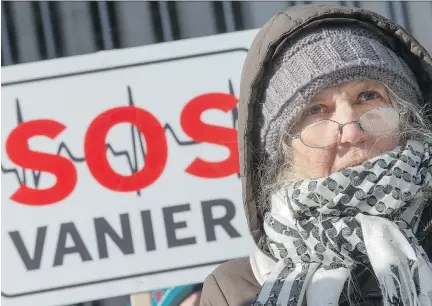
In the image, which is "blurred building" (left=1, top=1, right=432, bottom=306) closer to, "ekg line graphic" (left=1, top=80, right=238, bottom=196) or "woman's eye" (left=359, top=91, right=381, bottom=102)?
"ekg line graphic" (left=1, top=80, right=238, bottom=196)

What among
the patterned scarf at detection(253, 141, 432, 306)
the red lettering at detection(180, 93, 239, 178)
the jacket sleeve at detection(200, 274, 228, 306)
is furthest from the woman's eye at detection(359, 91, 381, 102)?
the red lettering at detection(180, 93, 239, 178)

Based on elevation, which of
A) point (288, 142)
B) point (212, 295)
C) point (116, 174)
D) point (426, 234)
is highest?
point (288, 142)

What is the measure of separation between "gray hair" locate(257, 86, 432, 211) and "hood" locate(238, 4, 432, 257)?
3 centimetres

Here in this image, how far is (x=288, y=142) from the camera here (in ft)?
5.25

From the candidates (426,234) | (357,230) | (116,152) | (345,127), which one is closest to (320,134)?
(345,127)

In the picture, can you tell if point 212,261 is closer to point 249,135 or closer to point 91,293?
point 91,293

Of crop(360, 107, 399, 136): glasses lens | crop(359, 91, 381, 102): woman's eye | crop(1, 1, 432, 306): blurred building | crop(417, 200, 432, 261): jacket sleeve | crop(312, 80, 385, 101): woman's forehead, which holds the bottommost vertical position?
crop(417, 200, 432, 261): jacket sleeve

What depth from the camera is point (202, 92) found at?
7.34ft

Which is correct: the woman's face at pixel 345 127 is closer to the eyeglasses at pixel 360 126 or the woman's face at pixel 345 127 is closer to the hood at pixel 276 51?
the eyeglasses at pixel 360 126

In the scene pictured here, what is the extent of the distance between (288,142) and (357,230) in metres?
0.27

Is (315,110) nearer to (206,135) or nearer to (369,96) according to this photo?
(369,96)

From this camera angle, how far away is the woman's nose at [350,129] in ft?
4.84

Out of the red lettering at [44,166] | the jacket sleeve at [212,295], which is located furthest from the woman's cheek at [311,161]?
the red lettering at [44,166]

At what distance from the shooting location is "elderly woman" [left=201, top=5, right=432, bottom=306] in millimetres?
1464
